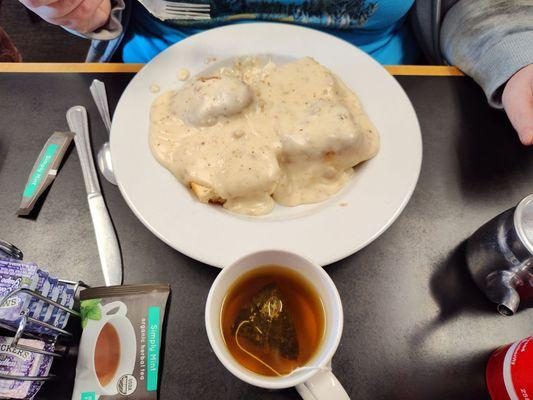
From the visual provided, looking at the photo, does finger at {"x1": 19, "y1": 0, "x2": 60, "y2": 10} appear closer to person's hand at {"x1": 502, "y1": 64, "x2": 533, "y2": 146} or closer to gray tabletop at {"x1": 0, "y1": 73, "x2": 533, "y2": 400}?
gray tabletop at {"x1": 0, "y1": 73, "x2": 533, "y2": 400}

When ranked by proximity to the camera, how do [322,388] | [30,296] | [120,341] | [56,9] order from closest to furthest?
1. [322,388]
2. [30,296]
3. [120,341]
4. [56,9]

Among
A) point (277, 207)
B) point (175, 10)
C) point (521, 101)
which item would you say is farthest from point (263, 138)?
point (521, 101)

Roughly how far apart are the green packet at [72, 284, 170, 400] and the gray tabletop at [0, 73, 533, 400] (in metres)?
0.03

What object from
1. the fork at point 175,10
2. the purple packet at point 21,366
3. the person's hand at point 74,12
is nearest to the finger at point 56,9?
the person's hand at point 74,12

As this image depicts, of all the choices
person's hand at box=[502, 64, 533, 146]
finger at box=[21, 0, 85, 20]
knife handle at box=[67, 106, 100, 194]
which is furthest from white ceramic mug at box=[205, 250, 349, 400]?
finger at box=[21, 0, 85, 20]

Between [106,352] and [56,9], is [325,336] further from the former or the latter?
[56,9]

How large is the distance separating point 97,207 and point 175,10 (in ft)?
1.67

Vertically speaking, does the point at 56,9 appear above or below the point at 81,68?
above

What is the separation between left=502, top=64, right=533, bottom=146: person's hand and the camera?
2.87ft

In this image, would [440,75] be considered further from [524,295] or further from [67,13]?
[67,13]

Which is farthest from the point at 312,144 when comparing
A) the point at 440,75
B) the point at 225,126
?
the point at 440,75

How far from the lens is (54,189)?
941 mm

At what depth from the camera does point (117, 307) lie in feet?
2.57

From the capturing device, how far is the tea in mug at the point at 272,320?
2.03 ft
